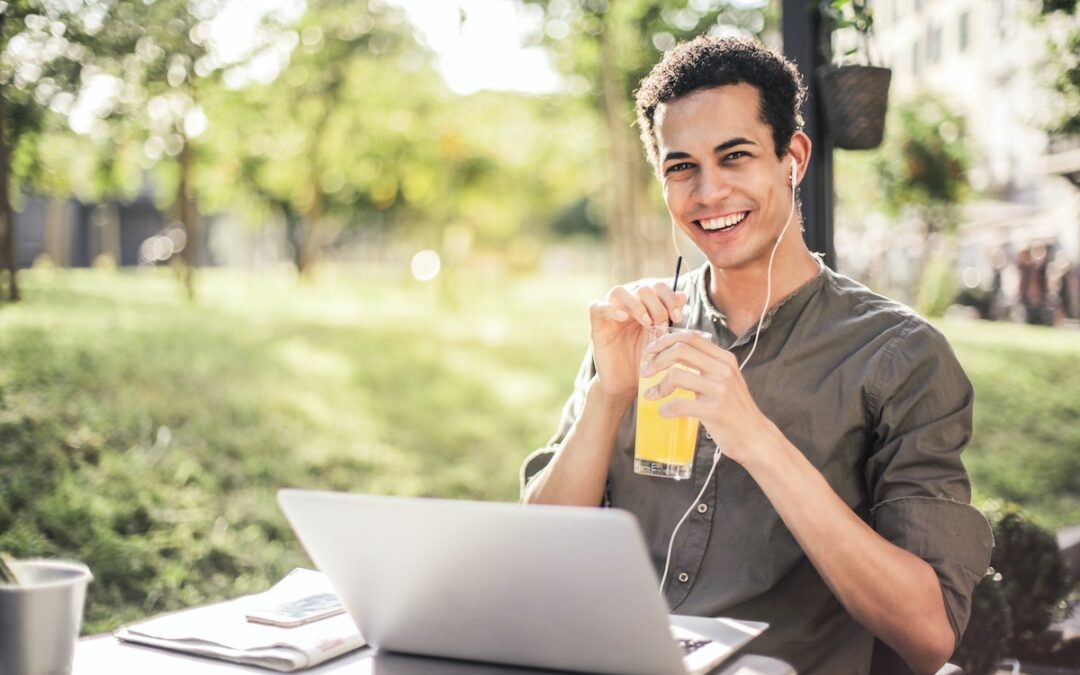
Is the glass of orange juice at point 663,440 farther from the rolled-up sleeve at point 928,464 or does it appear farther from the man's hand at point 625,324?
the rolled-up sleeve at point 928,464

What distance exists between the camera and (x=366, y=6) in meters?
6.18

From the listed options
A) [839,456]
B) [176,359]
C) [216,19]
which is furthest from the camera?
[176,359]

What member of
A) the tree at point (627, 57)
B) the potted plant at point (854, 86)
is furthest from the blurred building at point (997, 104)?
the potted plant at point (854, 86)

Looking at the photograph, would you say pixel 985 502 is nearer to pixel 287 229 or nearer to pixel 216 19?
pixel 216 19

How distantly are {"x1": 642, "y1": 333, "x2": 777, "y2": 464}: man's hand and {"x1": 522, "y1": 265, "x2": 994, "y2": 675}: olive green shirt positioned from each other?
0.34m

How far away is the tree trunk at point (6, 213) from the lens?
3.54m

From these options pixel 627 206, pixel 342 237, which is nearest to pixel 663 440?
pixel 627 206

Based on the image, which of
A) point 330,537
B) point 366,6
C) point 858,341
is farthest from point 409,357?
point 330,537

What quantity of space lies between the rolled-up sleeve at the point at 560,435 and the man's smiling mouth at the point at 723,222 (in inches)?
12.9

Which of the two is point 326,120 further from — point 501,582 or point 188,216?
point 501,582

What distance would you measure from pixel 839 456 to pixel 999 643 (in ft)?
4.03

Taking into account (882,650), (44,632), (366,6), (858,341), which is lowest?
(882,650)

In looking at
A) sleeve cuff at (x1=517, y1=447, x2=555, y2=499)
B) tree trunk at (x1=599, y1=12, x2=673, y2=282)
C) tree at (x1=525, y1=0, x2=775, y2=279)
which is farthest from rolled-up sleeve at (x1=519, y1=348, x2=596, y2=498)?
tree trunk at (x1=599, y1=12, x2=673, y2=282)

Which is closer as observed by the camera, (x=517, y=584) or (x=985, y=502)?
(x=517, y=584)
